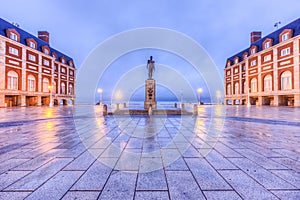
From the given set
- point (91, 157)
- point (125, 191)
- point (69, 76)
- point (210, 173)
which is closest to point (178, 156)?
point (210, 173)

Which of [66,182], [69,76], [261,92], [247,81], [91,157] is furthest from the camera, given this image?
[69,76]

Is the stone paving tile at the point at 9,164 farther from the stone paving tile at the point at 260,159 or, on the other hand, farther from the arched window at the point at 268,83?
the arched window at the point at 268,83

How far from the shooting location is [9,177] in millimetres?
2951

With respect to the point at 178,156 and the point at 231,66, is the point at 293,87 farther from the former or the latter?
the point at 178,156

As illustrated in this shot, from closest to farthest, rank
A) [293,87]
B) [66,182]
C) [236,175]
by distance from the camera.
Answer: [66,182] < [236,175] < [293,87]

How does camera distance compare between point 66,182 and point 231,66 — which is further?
point 231,66

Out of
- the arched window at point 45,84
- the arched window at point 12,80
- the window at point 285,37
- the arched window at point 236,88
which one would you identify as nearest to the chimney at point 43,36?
the arched window at point 45,84

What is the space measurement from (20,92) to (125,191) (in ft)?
116

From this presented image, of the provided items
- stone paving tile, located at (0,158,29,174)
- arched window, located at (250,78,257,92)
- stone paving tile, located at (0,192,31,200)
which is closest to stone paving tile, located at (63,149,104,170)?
stone paving tile, located at (0,192,31,200)

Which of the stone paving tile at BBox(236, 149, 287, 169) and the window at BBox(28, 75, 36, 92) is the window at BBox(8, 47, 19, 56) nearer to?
the window at BBox(28, 75, 36, 92)

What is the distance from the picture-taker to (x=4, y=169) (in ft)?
10.7

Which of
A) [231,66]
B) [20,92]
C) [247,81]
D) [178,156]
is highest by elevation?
[231,66]

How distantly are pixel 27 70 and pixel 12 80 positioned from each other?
3.90 m

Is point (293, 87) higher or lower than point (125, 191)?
higher
